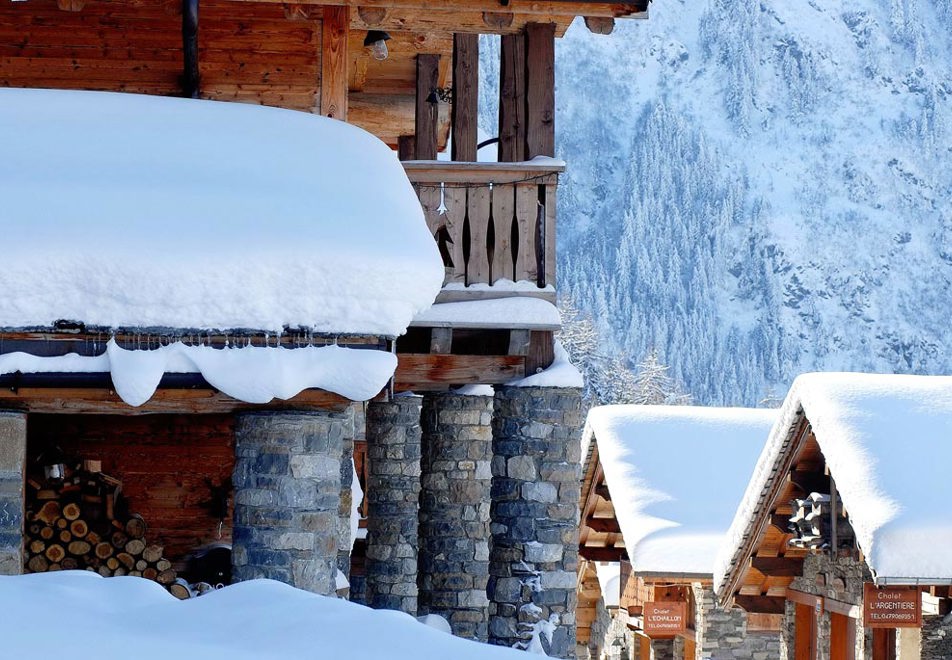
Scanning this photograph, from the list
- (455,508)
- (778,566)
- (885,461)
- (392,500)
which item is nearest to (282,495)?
(885,461)

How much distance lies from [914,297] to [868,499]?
12818cm

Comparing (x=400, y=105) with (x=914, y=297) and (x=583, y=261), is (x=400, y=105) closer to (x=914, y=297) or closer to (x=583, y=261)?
(x=583, y=261)

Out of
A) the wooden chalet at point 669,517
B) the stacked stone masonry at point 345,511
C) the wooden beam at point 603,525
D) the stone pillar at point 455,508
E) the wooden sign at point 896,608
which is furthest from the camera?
the wooden beam at point 603,525

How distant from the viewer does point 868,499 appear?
11062mm

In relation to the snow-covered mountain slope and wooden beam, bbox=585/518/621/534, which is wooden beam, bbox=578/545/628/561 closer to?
wooden beam, bbox=585/518/621/534

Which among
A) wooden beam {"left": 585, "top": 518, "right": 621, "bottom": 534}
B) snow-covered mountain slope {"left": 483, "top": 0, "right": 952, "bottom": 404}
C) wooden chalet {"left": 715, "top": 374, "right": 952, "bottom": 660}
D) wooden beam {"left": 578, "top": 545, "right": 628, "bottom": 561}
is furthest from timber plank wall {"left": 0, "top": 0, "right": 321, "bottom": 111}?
snow-covered mountain slope {"left": 483, "top": 0, "right": 952, "bottom": 404}

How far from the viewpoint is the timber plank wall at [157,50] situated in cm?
1167

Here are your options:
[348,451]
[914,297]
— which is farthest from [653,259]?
[348,451]

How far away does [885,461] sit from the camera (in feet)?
37.8

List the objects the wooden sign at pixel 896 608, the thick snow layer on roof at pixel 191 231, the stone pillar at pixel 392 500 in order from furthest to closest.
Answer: the stone pillar at pixel 392 500
the wooden sign at pixel 896 608
the thick snow layer on roof at pixel 191 231

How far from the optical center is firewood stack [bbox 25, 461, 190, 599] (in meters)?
10.4

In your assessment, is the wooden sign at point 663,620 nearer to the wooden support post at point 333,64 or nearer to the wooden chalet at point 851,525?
the wooden chalet at point 851,525

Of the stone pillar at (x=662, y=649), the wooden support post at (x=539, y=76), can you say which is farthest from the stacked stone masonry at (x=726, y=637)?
the wooden support post at (x=539, y=76)

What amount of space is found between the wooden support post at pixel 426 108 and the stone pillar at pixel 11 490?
7078mm
